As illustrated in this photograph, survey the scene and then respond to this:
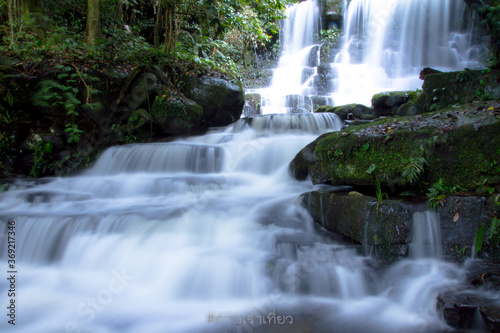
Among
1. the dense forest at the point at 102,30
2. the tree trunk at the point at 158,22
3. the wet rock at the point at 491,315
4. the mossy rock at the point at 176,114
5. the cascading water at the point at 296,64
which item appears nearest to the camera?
the wet rock at the point at 491,315

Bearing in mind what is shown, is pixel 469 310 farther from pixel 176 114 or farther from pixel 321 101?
pixel 321 101

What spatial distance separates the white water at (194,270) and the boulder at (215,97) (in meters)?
3.53

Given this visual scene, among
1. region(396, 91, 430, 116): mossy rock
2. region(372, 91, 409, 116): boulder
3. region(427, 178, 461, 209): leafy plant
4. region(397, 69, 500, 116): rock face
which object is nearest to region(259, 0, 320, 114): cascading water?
region(372, 91, 409, 116): boulder

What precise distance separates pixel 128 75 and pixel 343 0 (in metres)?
16.9

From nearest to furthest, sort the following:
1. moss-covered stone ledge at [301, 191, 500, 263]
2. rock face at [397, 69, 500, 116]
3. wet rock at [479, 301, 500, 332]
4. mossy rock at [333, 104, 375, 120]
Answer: wet rock at [479, 301, 500, 332], moss-covered stone ledge at [301, 191, 500, 263], rock face at [397, 69, 500, 116], mossy rock at [333, 104, 375, 120]

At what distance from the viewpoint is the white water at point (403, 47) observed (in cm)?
1352

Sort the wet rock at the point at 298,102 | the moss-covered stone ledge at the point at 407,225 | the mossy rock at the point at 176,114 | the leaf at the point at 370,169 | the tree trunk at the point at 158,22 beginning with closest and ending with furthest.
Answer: the moss-covered stone ledge at the point at 407,225 → the leaf at the point at 370,169 → the mossy rock at the point at 176,114 → the tree trunk at the point at 158,22 → the wet rock at the point at 298,102

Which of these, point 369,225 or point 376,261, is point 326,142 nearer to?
point 369,225

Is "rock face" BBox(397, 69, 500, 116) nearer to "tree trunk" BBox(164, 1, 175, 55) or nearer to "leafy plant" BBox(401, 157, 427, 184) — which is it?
"leafy plant" BBox(401, 157, 427, 184)

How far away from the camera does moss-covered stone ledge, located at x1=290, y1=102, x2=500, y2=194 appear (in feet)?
11.3

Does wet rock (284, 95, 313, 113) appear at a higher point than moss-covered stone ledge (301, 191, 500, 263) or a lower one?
higher

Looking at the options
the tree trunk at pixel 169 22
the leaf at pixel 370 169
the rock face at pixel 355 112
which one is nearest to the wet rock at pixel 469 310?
the leaf at pixel 370 169

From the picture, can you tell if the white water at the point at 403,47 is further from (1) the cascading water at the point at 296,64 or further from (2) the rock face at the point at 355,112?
(2) the rock face at the point at 355,112

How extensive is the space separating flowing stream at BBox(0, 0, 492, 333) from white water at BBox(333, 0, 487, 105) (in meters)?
9.28
